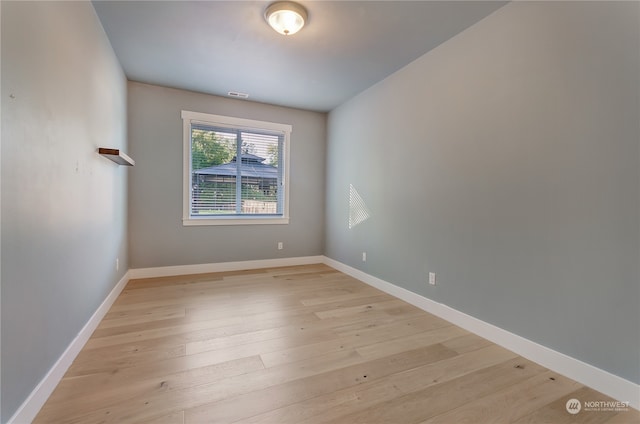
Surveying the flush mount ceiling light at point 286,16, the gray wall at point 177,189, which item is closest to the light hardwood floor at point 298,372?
the gray wall at point 177,189

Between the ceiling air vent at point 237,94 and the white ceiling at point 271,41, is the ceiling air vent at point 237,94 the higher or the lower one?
the higher one

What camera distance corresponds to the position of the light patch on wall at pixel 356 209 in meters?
3.78

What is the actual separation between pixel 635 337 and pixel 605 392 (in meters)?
0.37

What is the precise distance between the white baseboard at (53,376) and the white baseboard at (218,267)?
1.29m

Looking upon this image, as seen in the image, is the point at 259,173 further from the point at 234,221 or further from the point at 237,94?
the point at 237,94

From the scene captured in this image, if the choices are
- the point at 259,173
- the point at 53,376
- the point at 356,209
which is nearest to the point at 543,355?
the point at 356,209

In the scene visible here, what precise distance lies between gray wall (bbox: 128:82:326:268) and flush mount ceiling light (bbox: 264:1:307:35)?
209 centimetres

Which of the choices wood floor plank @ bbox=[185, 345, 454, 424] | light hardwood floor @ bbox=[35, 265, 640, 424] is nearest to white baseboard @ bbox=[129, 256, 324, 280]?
light hardwood floor @ bbox=[35, 265, 640, 424]

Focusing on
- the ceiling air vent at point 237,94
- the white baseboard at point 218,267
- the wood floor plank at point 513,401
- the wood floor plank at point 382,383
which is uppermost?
the ceiling air vent at point 237,94

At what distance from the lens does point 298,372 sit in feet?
5.83

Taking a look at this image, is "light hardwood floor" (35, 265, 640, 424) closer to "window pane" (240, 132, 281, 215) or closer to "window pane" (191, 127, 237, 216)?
"window pane" (191, 127, 237, 216)

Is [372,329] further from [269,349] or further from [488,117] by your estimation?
[488,117]

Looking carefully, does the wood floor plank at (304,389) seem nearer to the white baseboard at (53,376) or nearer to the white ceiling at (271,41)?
the white baseboard at (53,376)

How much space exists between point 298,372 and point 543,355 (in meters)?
1.64
